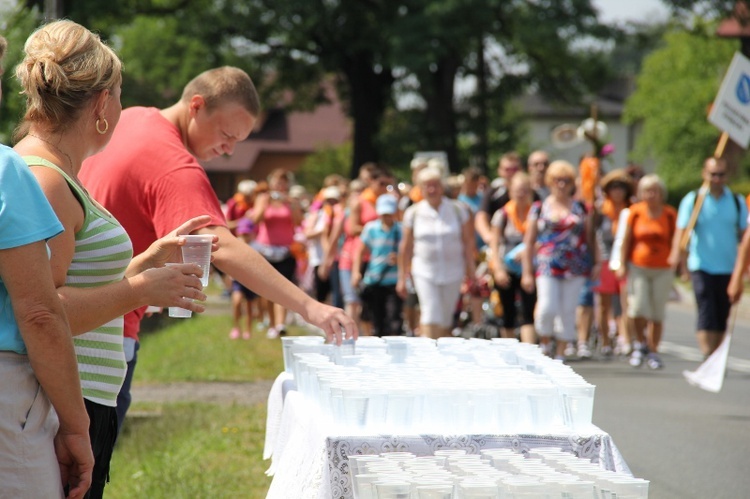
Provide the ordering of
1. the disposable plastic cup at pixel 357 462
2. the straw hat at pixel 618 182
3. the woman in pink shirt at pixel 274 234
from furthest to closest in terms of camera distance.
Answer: the woman in pink shirt at pixel 274 234
the straw hat at pixel 618 182
the disposable plastic cup at pixel 357 462

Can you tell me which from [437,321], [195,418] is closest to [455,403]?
[195,418]

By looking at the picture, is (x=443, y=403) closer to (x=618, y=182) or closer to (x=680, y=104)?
(x=618, y=182)

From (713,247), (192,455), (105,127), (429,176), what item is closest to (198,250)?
(105,127)

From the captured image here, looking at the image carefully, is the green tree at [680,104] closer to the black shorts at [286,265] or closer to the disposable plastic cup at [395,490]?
the black shorts at [286,265]

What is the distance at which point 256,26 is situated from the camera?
116 feet

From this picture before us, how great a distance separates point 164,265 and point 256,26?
32.6 meters

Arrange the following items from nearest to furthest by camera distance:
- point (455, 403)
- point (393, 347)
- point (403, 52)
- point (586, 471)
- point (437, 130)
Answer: point (586, 471)
point (455, 403)
point (393, 347)
point (403, 52)
point (437, 130)

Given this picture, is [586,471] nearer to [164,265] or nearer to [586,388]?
[586,388]

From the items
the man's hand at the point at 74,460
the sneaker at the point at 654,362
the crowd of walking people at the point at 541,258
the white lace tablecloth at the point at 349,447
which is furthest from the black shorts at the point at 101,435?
the sneaker at the point at 654,362

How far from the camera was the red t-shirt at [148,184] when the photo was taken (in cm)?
439

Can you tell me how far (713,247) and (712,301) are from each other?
0.50 m

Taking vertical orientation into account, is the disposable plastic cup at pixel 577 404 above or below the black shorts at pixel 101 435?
above

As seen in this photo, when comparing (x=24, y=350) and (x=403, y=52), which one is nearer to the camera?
(x=24, y=350)

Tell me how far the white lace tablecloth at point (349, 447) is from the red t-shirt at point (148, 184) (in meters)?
0.86
